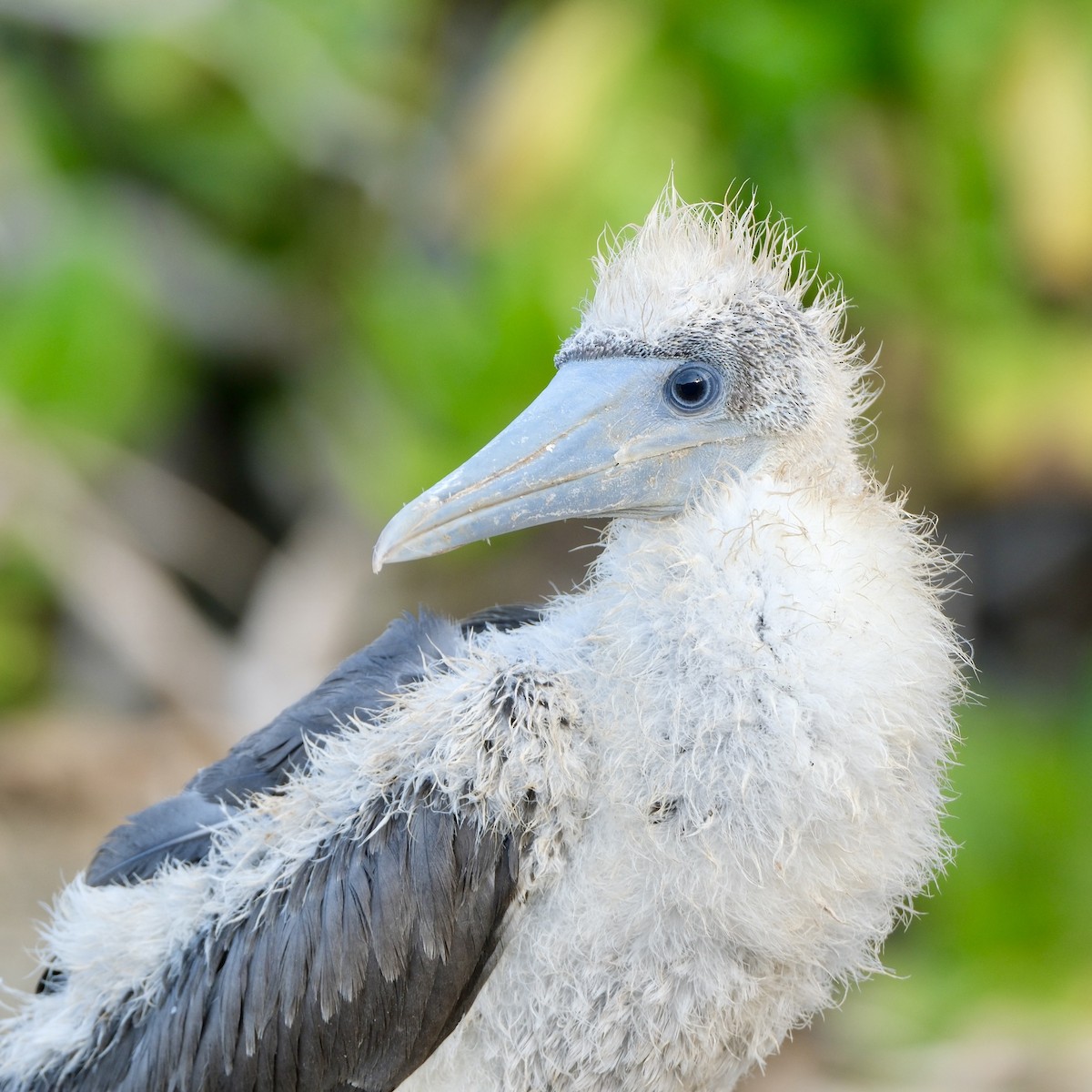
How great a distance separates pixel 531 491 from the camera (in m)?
1.77

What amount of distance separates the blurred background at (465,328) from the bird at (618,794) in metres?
2.67

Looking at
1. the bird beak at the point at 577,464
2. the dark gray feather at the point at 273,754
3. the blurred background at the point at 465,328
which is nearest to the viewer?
the bird beak at the point at 577,464

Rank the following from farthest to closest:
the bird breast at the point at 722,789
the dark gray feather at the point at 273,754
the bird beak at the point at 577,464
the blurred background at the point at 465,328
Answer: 1. the blurred background at the point at 465,328
2. the dark gray feather at the point at 273,754
3. the bird beak at the point at 577,464
4. the bird breast at the point at 722,789

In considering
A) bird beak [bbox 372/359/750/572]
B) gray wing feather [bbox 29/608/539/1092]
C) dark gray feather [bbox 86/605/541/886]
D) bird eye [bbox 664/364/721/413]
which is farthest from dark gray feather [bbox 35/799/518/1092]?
bird eye [bbox 664/364/721/413]

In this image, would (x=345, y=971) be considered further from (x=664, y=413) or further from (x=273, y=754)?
(x=664, y=413)

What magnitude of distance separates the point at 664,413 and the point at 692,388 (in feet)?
0.17

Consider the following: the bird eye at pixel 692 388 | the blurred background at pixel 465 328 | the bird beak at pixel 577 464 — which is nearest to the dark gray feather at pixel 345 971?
the bird beak at pixel 577 464

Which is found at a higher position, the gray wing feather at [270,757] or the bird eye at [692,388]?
the bird eye at [692,388]

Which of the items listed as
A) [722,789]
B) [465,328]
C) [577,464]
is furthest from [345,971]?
[465,328]

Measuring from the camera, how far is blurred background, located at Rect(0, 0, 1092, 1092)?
4562 mm

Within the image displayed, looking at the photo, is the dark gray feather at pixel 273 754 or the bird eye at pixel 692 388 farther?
the dark gray feather at pixel 273 754

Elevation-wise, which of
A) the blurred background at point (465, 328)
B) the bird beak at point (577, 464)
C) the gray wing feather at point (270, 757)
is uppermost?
the blurred background at point (465, 328)

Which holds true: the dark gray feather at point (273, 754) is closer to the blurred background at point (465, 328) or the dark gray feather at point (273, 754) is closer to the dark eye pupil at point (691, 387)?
the dark eye pupil at point (691, 387)

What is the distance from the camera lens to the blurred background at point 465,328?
15.0 feet
